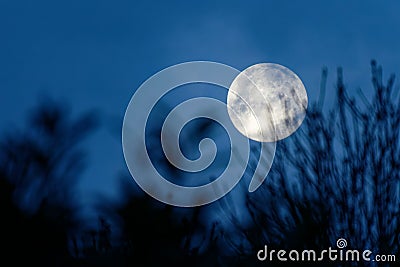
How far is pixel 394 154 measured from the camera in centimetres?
735

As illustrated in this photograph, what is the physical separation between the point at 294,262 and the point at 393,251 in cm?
529

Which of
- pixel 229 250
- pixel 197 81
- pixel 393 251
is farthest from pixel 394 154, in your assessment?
→ pixel 229 250

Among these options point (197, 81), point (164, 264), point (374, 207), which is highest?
point (374, 207)

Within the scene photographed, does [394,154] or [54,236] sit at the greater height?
[394,154]

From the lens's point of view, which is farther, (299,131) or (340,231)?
(299,131)

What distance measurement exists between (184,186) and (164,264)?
0.26 m

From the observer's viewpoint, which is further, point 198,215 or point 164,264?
point 198,215

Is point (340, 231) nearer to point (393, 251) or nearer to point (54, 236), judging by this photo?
point (393, 251)

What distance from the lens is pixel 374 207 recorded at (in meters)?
7.07

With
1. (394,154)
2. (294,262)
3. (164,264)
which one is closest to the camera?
(164,264)

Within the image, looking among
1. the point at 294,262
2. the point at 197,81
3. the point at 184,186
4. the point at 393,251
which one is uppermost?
the point at 393,251

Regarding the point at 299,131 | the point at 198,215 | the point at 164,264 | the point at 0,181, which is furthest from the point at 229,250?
the point at 299,131

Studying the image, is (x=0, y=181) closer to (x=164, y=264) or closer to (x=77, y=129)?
(x=77, y=129)

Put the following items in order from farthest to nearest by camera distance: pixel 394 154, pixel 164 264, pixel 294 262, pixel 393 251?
pixel 394 154
pixel 393 251
pixel 294 262
pixel 164 264
